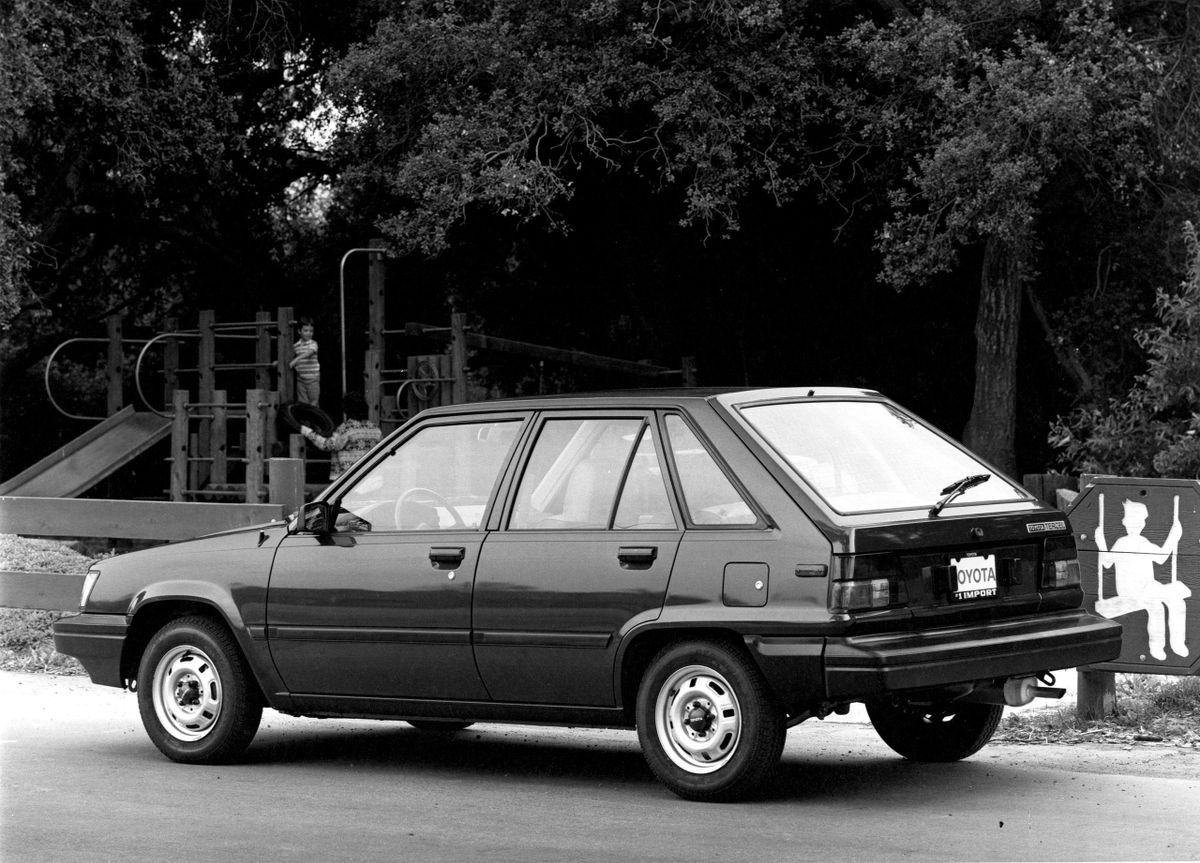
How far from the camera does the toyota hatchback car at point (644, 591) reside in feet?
22.5

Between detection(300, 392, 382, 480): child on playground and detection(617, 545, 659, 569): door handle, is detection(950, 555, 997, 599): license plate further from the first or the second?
detection(300, 392, 382, 480): child on playground

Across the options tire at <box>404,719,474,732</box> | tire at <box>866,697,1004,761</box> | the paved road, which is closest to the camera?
the paved road

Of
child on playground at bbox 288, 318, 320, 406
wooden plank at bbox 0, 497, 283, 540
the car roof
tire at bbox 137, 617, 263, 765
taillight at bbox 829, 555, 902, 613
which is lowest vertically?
tire at bbox 137, 617, 263, 765

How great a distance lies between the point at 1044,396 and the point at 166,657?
21698mm

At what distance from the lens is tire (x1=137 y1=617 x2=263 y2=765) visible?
8305 mm

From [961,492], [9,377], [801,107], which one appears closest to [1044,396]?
[801,107]

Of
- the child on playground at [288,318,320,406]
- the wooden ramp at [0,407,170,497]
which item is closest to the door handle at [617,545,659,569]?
the wooden ramp at [0,407,170,497]

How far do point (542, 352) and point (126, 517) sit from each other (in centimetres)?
1315

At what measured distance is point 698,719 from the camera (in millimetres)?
7027

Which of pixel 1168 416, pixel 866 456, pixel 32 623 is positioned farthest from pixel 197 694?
pixel 1168 416

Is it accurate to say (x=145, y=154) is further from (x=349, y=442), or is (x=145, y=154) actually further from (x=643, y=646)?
(x=643, y=646)

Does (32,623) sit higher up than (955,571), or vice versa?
(955,571)

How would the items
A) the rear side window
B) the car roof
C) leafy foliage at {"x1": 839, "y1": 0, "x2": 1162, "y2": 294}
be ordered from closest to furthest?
the rear side window → the car roof → leafy foliage at {"x1": 839, "y1": 0, "x2": 1162, "y2": 294}

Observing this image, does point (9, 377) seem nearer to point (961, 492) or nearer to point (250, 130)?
point (250, 130)
